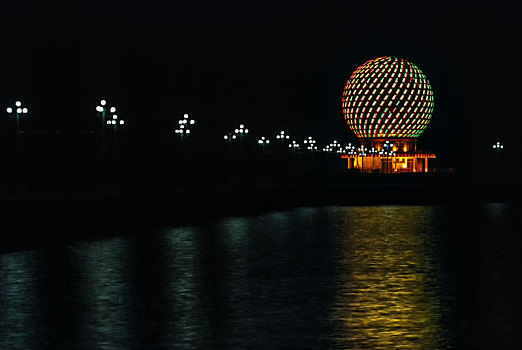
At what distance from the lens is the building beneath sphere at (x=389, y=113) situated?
165875 millimetres

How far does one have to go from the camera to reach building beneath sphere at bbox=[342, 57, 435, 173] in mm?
165875

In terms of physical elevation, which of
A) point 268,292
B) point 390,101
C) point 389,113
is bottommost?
point 268,292

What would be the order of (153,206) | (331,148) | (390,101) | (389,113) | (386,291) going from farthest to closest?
(390,101) < (389,113) < (331,148) < (153,206) < (386,291)

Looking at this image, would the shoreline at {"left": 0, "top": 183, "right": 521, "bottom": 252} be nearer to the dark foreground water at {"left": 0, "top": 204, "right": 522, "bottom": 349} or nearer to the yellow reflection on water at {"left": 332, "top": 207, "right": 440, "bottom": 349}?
the dark foreground water at {"left": 0, "top": 204, "right": 522, "bottom": 349}

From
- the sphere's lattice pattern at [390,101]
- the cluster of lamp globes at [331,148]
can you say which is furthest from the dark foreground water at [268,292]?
the sphere's lattice pattern at [390,101]

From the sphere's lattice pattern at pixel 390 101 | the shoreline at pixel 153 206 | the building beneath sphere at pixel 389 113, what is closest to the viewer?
the shoreline at pixel 153 206

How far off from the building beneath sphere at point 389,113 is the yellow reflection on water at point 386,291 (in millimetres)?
138284

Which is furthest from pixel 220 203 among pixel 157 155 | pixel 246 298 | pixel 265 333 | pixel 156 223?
pixel 157 155

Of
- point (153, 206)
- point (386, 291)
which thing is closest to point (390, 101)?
point (153, 206)

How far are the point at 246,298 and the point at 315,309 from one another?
1539mm

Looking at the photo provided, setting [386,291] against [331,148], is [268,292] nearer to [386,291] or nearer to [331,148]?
[386,291]

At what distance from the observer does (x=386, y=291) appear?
50.2ft

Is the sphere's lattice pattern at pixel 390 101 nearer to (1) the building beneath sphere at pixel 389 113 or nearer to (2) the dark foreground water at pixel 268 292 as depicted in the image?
(1) the building beneath sphere at pixel 389 113

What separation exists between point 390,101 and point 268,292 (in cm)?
15263
